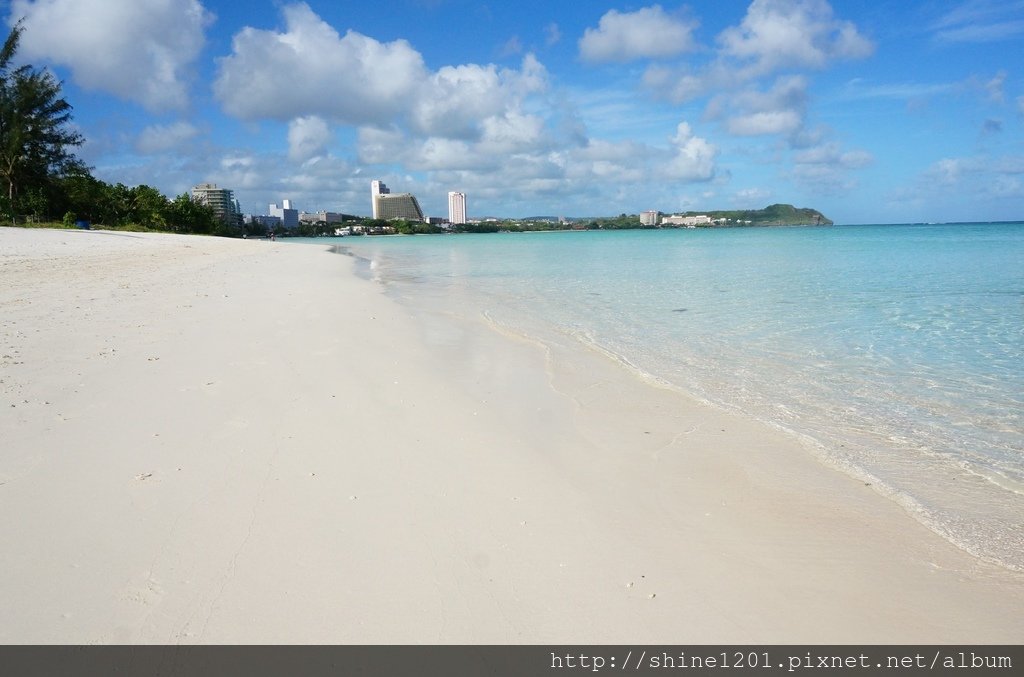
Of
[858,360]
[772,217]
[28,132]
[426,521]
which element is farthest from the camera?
[772,217]

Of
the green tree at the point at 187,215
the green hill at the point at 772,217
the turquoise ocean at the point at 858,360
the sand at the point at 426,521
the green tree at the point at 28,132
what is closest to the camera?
the sand at the point at 426,521

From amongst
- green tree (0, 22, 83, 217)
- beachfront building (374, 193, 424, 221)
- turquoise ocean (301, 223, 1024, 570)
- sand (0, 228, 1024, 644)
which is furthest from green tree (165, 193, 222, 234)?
beachfront building (374, 193, 424, 221)

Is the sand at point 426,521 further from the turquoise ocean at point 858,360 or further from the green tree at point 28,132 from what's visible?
the green tree at point 28,132

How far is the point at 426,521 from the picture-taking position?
10.6ft

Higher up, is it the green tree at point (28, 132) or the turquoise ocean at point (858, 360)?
the green tree at point (28, 132)

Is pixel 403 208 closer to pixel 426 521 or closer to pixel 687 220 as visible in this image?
pixel 687 220

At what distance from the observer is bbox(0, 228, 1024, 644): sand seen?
246 cm

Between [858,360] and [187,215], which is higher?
[187,215]

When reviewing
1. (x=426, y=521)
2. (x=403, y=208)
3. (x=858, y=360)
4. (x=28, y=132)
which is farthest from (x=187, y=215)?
(x=403, y=208)

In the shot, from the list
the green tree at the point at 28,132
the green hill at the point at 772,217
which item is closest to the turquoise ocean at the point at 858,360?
the green tree at the point at 28,132

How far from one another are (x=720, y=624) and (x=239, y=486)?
9.51 ft

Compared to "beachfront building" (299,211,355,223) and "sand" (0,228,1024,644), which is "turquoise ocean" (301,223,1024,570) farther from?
"beachfront building" (299,211,355,223)

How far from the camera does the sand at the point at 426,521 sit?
2465 mm
